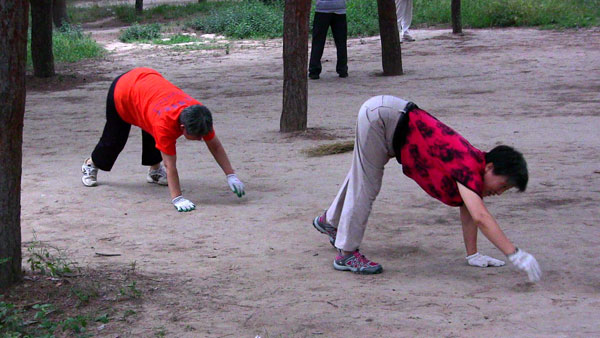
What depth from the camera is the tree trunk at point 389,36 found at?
12617 mm

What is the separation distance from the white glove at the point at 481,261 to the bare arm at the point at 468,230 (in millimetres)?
28

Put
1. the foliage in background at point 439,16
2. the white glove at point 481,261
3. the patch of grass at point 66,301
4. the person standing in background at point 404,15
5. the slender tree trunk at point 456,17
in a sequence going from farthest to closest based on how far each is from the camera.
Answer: the foliage in background at point 439,16, the slender tree trunk at point 456,17, the person standing in background at point 404,15, the white glove at point 481,261, the patch of grass at point 66,301

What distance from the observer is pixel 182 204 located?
20.0ft

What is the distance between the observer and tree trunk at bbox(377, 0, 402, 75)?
1262cm

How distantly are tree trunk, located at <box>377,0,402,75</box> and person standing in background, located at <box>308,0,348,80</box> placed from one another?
0.66m

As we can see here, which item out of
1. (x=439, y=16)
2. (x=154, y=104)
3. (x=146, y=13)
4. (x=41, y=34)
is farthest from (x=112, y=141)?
(x=146, y=13)

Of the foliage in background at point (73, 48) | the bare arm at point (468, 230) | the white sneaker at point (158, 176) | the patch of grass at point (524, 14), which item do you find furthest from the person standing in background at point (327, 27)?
the bare arm at point (468, 230)

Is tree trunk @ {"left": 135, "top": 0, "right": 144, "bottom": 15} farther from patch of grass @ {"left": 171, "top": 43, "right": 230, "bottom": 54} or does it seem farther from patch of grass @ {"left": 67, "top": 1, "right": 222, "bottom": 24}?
patch of grass @ {"left": 171, "top": 43, "right": 230, "bottom": 54}

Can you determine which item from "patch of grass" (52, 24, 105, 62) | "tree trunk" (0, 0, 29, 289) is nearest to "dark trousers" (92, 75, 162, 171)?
"tree trunk" (0, 0, 29, 289)

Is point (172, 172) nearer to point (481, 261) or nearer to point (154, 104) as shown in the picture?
point (154, 104)

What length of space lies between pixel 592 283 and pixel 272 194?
2.96m

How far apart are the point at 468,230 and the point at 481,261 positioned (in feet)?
0.71

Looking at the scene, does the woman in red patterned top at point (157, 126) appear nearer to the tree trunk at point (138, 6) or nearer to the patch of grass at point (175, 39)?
the patch of grass at point (175, 39)

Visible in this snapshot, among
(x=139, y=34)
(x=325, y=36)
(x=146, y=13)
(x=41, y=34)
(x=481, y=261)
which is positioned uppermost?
(x=146, y=13)
